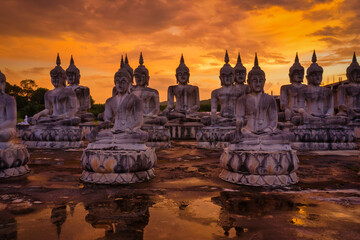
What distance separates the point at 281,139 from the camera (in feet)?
15.0

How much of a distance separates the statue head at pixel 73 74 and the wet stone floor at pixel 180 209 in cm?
880

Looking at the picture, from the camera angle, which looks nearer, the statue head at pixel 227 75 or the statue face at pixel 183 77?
the statue head at pixel 227 75

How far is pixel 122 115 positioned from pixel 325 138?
6698mm

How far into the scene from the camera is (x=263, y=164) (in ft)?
14.1

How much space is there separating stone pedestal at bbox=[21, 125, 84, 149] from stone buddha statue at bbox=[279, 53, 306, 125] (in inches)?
280

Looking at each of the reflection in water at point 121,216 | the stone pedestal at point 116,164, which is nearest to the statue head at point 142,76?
the stone pedestal at point 116,164

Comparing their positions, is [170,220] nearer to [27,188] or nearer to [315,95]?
[27,188]

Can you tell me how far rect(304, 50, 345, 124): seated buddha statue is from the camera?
9367 millimetres

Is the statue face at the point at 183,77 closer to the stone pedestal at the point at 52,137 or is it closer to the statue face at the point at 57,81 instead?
the statue face at the point at 57,81

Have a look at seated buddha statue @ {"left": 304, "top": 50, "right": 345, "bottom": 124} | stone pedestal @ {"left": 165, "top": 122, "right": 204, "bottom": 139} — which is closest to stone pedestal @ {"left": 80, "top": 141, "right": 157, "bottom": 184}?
seated buddha statue @ {"left": 304, "top": 50, "right": 345, "bottom": 124}

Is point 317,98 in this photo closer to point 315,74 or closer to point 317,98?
point 317,98

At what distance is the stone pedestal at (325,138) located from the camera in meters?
8.84

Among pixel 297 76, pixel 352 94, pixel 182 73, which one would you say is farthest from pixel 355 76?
pixel 182 73

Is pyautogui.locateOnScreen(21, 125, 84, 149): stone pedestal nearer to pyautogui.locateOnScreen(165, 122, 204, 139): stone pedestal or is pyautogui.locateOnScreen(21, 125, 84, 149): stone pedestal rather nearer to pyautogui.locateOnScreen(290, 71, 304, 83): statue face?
pyautogui.locateOnScreen(165, 122, 204, 139): stone pedestal
